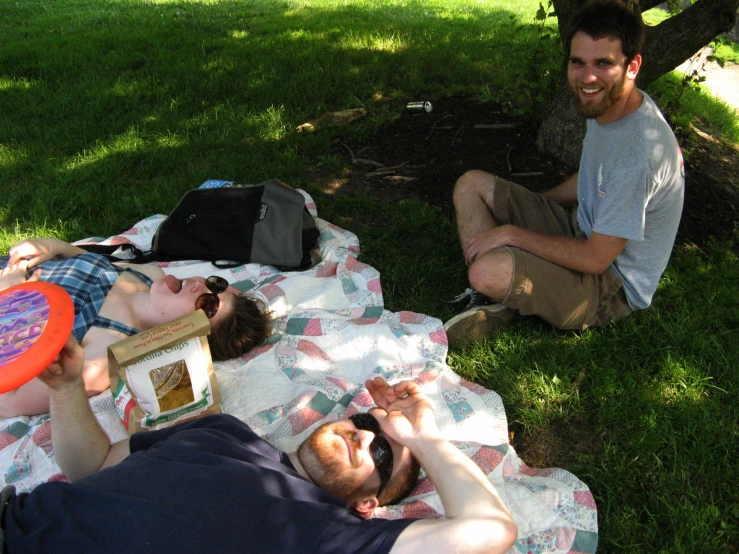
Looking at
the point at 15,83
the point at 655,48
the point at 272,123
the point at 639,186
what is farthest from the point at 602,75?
the point at 15,83

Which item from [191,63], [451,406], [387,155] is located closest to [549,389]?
[451,406]

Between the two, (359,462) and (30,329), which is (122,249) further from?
Answer: (359,462)

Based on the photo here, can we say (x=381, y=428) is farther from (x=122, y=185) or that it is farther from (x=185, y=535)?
(x=122, y=185)

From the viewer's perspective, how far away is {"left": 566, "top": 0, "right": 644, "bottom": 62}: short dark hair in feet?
9.31

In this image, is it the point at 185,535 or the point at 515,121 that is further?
the point at 515,121

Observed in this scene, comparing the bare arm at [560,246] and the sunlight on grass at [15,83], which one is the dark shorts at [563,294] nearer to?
the bare arm at [560,246]

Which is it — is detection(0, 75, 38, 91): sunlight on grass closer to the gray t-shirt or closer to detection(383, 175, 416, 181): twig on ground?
detection(383, 175, 416, 181): twig on ground

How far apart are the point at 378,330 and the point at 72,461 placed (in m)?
1.60

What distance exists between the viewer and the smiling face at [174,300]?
2883 millimetres

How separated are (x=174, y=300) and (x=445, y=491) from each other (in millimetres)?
1650

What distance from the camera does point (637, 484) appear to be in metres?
2.50

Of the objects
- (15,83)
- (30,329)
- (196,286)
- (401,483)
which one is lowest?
(401,483)

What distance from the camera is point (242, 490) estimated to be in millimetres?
1808

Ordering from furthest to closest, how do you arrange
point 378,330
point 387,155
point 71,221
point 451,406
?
1. point 387,155
2. point 71,221
3. point 378,330
4. point 451,406
